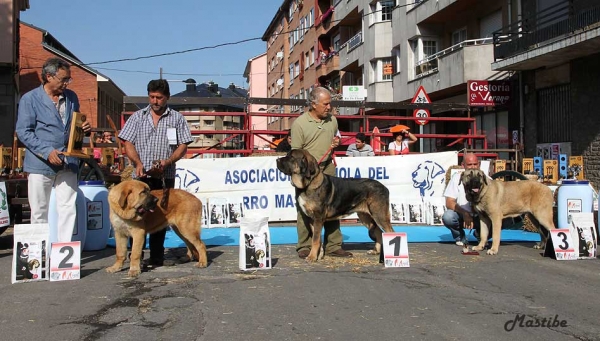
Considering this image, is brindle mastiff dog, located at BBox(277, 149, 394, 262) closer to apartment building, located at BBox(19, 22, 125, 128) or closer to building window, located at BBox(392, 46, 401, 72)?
building window, located at BBox(392, 46, 401, 72)

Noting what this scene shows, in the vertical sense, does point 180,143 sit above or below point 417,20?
below

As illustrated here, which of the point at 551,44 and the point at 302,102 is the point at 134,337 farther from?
the point at 551,44

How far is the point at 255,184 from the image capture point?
11805 millimetres

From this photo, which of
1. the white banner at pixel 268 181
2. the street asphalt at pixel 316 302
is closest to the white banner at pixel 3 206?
the street asphalt at pixel 316 302

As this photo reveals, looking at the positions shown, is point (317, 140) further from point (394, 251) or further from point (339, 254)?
point (394, 251)

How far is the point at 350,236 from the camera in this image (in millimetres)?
10016

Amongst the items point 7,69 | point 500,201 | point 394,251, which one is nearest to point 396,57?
point 7,69

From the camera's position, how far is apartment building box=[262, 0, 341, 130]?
43.7 meters

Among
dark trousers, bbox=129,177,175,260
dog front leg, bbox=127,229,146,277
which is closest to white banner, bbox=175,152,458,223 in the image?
dark trousers, bbox=129,177,175,260

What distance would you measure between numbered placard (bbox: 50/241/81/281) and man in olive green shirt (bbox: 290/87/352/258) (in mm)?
2812

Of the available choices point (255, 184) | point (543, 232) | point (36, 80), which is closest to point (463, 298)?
point (543, 232)

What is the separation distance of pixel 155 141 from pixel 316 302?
295 cm

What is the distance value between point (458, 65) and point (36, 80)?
1221 inches

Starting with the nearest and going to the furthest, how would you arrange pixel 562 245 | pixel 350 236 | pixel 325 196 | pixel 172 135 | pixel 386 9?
pixel 172 135, pixel 325 196, pixel 562 245, pixel 350 236, pixel 386 9
